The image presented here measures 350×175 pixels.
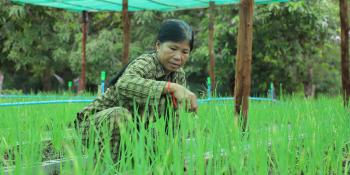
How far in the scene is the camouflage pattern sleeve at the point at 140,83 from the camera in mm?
1664

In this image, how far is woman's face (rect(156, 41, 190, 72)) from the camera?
181cm

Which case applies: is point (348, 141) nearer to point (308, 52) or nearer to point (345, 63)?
point (345, 63)

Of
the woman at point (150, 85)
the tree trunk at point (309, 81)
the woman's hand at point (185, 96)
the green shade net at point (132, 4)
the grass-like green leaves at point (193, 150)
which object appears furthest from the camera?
the tree trunk at point (309, 81)

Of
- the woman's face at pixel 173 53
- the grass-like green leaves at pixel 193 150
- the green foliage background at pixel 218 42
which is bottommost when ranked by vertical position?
the grass-like green leaves at pixel 193 150

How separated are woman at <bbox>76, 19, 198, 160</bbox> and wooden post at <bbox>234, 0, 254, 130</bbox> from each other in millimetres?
447

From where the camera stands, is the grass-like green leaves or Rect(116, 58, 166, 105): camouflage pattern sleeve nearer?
the grass-like green leaves

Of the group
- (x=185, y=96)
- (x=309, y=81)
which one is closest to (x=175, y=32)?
(x=185, y=96)

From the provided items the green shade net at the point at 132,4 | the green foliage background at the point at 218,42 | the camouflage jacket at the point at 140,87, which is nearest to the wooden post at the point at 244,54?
the camouflage jacket at the point at 140,87

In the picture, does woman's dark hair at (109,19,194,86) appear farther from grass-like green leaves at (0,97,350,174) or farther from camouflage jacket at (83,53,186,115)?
grass-like green leaves at (0,97,350,174)

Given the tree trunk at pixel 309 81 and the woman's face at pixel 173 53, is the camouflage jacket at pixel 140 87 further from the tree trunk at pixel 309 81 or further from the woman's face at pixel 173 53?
the tree trunk at pixel 309 81

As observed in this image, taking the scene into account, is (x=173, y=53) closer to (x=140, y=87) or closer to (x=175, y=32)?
(x=175, y=32)

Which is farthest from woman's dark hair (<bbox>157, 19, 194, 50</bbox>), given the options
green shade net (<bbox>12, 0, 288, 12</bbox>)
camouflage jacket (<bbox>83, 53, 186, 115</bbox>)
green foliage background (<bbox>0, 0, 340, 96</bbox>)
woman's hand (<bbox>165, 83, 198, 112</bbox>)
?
green foliage background (<bbox>0, 0, 340, 96</bbox>)

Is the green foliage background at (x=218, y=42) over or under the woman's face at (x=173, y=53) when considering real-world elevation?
over

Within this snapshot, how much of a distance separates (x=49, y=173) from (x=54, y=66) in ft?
39.1
